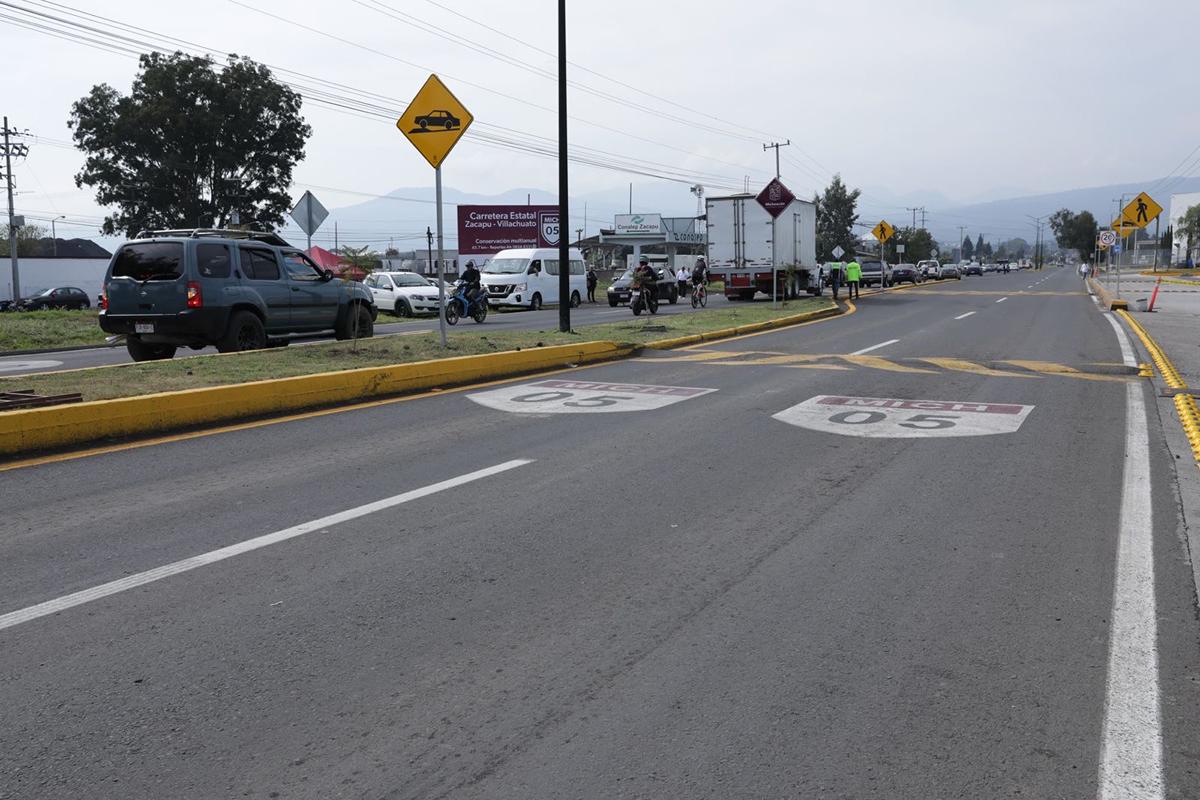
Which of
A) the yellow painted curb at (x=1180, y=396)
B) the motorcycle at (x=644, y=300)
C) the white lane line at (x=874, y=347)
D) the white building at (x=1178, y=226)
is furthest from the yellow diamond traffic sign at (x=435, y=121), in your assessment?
the white building at (x=1178, y=226)

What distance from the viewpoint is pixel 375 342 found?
14.8 meters

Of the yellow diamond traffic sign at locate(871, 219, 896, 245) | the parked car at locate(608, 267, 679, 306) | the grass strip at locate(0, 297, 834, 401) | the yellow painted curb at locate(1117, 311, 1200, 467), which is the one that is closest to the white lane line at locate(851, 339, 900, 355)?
the grass strip at locate(0, 297, 834, 401)

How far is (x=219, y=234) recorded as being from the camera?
14797 millimetres

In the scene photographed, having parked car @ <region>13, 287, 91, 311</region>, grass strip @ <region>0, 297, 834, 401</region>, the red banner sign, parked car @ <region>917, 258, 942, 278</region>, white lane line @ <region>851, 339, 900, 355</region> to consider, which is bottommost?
white lane line @ <region>851, 339, 900, 355</region>

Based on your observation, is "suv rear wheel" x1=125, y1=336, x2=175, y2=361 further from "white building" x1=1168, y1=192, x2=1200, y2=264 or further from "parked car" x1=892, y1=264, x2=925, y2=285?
"white building" x1=1168, y1=192, x2=1200, y2=264

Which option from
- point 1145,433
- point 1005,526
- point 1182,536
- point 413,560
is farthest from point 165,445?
point 1145,433

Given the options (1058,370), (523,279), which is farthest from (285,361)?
(523,279)

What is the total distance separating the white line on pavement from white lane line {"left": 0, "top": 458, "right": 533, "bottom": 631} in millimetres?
3921

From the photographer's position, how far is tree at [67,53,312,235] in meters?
44.5

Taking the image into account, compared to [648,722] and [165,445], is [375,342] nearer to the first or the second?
[165,445]

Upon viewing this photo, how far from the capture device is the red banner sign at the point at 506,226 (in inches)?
1937

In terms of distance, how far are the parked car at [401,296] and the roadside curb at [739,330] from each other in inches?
468

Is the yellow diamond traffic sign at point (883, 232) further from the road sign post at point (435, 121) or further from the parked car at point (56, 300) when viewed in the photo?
the parked car at point (56, 300)

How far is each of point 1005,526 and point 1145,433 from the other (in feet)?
12.9
